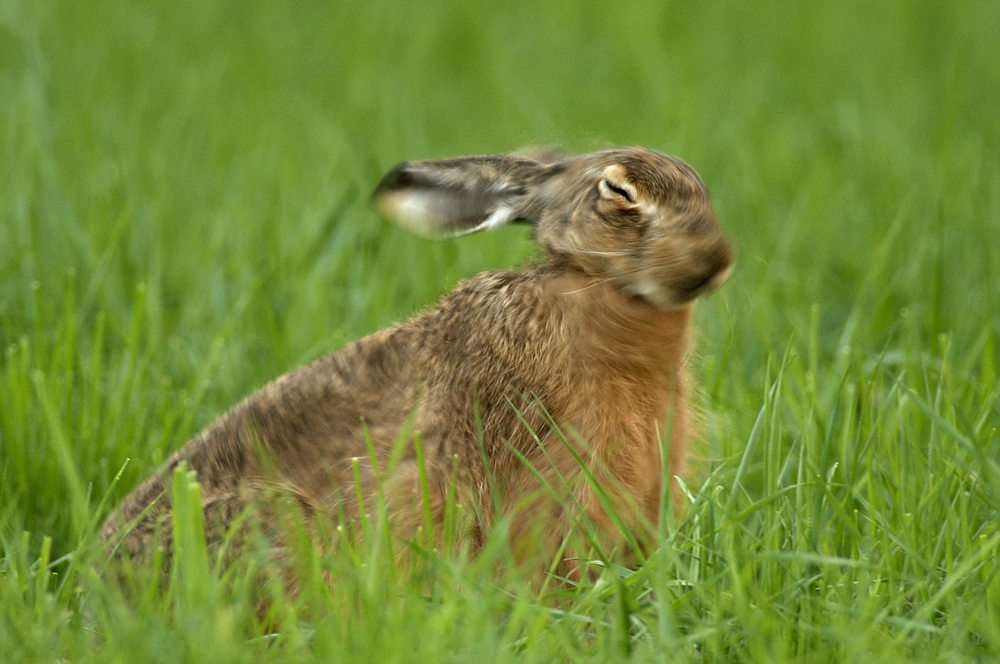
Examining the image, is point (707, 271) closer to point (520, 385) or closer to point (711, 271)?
point (711, 271)

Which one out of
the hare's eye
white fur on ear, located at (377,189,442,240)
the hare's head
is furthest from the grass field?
white fur on ear, located at (377,189,442,240)

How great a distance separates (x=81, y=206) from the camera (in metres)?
5.97

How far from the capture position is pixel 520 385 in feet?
11.2

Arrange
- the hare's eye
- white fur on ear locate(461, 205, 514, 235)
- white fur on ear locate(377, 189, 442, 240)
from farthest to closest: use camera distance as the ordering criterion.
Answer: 1. white fur on ear locate(377, 189, 442, 240)
2. white fur on ear locate(461, 205, 514, 235)
3. the hare's eye

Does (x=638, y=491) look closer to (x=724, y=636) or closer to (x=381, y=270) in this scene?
(x=724, y=636)

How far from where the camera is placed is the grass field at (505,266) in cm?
270

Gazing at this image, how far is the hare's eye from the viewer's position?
3258mm

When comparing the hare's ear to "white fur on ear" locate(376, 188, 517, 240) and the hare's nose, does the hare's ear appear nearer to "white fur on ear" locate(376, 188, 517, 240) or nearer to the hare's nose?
"white fur on ear" locate(376, 188, 517, 240)

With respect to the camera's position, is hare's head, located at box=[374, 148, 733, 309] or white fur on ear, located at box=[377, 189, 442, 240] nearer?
hare's head, located at box=[374, 148, 733, 309]

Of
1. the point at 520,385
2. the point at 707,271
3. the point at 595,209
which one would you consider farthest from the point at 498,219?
the point at 707,271

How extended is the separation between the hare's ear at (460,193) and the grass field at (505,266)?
519 millimetres

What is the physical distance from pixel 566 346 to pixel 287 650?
1.20m

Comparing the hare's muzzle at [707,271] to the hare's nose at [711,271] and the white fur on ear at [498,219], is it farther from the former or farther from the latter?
the white fur on ear at [498,219]

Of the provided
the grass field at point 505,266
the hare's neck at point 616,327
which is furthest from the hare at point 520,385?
the grass field at point 505,266
